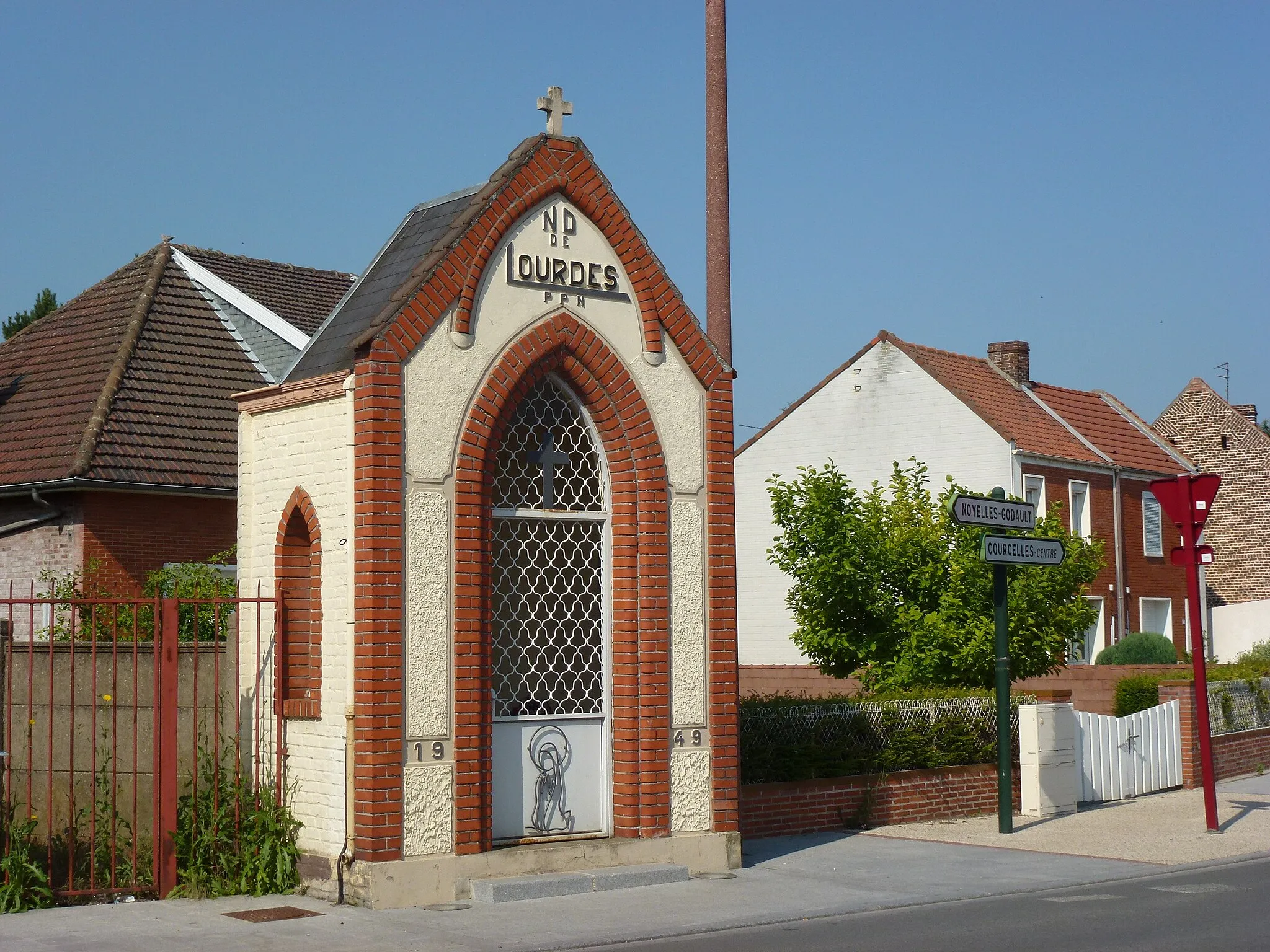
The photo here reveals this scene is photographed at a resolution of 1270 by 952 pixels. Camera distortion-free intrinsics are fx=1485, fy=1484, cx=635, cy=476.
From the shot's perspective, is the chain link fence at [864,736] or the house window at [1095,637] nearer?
the chain link fence at [864,736]

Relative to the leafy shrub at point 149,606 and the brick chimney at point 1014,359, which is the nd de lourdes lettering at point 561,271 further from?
the brick chimney at point 1014,359

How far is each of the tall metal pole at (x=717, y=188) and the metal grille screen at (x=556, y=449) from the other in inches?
70.5

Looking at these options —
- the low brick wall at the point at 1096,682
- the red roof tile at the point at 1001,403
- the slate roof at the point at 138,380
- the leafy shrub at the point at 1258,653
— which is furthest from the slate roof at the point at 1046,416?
the slate roof at the point at 138,380

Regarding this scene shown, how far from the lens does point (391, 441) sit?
11438mm

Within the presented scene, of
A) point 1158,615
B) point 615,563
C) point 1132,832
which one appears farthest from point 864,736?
point 1158,615

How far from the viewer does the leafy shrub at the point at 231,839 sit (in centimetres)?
1155

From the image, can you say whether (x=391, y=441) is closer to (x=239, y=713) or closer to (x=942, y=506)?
(x=239, y=713)

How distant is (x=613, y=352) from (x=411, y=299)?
1.98 meters

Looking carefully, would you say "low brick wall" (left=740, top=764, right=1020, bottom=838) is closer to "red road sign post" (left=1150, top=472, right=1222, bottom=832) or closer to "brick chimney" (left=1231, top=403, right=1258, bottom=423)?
"red road sign post" (left=1150, top=472, right=1222, bottom=832)

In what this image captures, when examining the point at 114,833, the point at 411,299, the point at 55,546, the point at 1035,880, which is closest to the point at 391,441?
the point at 411,299

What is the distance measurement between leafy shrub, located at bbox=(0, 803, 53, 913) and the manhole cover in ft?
4.55

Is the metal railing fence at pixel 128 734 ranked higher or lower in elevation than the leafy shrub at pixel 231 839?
higher

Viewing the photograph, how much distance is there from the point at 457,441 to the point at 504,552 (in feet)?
4.51

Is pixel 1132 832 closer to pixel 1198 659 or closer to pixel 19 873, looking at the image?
pixel 1198 659
